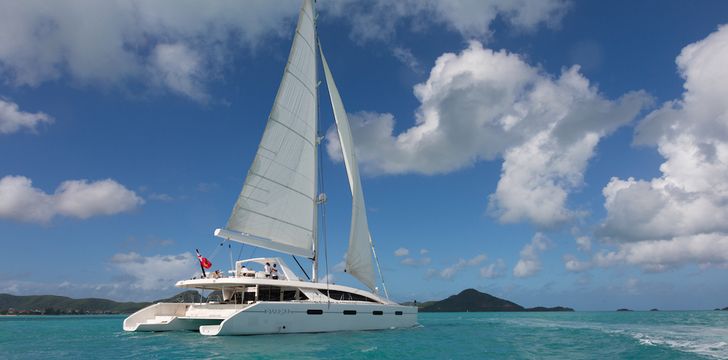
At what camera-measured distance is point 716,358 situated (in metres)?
19.4

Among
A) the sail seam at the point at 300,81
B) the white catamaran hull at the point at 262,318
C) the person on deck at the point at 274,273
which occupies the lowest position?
the white catamaran hull at the point at 262,318

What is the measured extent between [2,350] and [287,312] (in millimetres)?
13289

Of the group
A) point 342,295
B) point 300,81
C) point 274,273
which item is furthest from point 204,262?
point 300,81

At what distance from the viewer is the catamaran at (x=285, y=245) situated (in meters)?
23.8

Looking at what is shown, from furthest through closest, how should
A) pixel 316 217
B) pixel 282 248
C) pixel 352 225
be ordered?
pixel 352 225 < pixel 316 217 < pixel 282 248

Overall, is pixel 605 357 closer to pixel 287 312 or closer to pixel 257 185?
pixel 287 312

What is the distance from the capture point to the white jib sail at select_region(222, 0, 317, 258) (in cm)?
2547

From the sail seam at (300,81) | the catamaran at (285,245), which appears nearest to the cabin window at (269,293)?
the catamaran at (285,245)

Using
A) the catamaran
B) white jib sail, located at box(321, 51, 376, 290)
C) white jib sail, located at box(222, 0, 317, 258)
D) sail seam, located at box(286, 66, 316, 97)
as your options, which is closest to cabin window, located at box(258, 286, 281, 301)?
the catamaran

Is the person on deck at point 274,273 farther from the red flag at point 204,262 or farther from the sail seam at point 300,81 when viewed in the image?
the sail seam at point 300,81

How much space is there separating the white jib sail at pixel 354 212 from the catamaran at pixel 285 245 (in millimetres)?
532

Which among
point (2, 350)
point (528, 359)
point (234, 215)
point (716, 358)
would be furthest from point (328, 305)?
point (716, 358)

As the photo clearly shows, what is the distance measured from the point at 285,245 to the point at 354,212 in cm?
653

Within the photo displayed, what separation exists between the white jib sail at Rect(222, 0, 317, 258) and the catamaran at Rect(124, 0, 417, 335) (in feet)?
0.18
